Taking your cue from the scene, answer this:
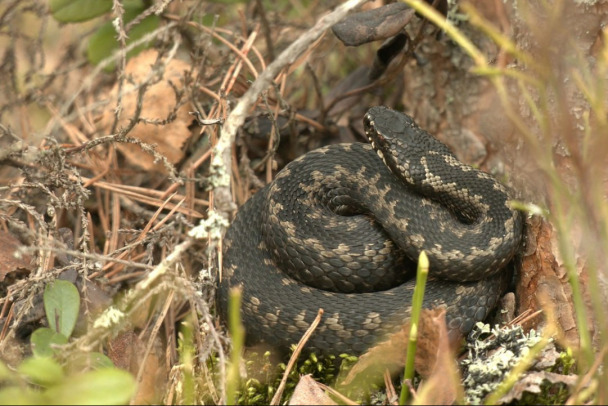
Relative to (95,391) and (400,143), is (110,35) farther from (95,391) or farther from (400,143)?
(95,391)

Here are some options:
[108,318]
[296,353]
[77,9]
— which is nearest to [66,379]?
[108,318]

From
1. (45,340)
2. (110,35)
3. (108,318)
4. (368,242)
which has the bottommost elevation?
(45,340)

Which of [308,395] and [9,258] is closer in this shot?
[308,395]

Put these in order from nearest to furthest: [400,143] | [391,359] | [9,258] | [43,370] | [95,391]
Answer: [95,391], [43,370], [391,359], [9,258], [400,143]

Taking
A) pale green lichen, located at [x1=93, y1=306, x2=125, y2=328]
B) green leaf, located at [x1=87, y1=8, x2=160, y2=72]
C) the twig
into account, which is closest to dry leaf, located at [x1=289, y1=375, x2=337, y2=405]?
pale green lichen, located at [x1=93, y1=306, x2=125, y2=328]

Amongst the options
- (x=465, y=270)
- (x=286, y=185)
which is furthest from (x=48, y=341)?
(x=465, y=270)

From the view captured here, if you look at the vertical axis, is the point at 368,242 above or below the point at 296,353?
above
